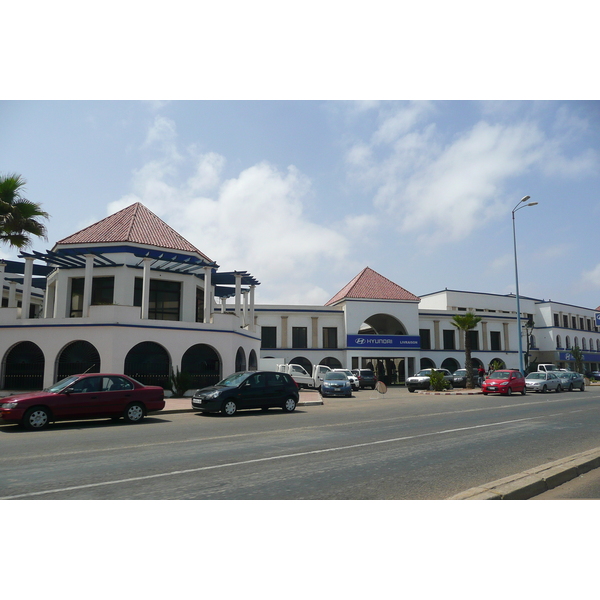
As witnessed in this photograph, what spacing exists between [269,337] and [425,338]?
632 inches

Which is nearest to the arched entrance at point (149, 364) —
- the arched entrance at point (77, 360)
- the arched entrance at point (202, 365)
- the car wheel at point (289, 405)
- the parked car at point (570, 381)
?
the arched entrance at point (202, 365)

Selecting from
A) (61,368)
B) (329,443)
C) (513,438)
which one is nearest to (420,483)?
(329,443)

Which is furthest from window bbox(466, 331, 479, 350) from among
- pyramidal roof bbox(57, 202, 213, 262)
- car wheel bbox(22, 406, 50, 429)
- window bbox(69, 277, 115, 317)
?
car wheel bbox(22, 406, 50, 429)

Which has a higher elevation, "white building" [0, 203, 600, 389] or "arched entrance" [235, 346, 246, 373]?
"white building" [0, 203, 600, 389]

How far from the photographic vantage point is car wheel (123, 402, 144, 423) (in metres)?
14.5

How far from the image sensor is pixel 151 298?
2844cm

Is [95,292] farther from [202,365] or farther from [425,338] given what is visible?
[425,338]

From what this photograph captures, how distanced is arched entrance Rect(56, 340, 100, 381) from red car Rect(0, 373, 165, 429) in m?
9.34

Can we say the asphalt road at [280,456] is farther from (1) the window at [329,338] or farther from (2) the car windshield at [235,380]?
(1) the window at [329,338]

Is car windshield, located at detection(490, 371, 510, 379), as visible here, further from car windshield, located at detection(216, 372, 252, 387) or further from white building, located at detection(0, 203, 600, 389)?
car windshield, located at detection(216, 372, 252, 387)

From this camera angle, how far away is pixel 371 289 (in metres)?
46.3

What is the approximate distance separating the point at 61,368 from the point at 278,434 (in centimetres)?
1558

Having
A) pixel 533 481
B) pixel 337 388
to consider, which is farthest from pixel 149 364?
pixel 533 481

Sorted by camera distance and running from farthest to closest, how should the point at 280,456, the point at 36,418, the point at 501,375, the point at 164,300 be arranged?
the point at 501,375 < the point at 164,300 < the point at 36,418 < the point at 280,456
